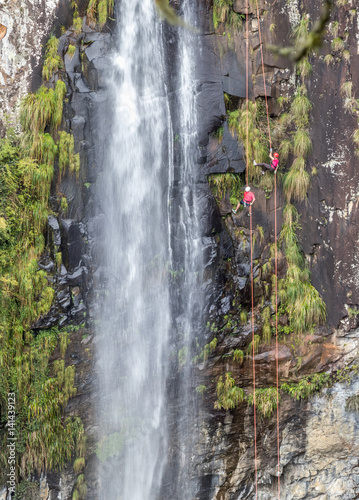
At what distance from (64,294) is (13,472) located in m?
3.07

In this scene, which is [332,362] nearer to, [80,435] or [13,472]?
[80,435]

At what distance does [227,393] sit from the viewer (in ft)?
27.2

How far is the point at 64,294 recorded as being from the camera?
311 inches

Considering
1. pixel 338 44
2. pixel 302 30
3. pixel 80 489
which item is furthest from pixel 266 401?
pixel 302 30

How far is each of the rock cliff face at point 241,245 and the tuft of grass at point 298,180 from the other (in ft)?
0.75

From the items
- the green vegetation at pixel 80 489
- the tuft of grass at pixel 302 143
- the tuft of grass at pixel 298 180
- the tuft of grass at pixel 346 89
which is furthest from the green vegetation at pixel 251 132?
the green vegetation at pixel 80 489

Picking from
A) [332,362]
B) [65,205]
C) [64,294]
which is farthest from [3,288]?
[332,362]

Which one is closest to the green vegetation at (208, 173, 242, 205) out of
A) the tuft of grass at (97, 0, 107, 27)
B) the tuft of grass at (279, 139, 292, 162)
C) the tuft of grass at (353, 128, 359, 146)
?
the tuft of grass at (279, 139, 292, 162)

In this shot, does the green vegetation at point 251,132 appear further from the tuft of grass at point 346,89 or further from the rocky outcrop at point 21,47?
the rocky outcrop at point 21,47

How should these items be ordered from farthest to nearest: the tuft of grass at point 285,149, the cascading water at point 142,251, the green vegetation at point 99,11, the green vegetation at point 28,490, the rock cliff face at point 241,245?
the tuft of grass at point 285,149, the cascading water at point 142,251, the green vegetation at point 99,11, the rock cliff face at point 241,245, the green vegetation at point 28,490

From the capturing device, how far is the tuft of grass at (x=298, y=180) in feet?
26.6

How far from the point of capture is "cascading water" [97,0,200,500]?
26.8ft

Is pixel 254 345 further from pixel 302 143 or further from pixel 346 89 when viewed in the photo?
pixel 346 89

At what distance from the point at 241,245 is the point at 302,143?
2127 millimetres
